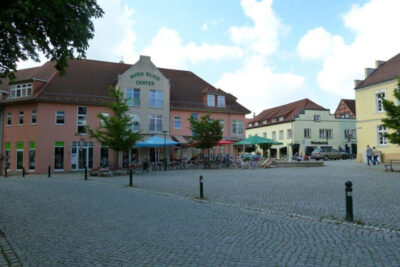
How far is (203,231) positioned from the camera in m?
6.65

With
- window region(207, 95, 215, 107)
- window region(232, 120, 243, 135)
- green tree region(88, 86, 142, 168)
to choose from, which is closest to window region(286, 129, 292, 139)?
window region(232, 120, 243, 135)

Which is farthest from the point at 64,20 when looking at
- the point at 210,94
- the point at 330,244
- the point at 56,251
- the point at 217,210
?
the point at 210,94

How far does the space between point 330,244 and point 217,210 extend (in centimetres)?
398

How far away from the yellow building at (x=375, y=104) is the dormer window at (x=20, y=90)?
34.2 metres

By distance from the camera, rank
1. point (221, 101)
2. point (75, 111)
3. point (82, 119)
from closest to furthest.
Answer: point (75, 111) < point (82, 119) < point (221, 101)

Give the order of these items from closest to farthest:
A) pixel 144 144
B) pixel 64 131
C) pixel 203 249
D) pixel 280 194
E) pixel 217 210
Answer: pixel 203 249, pixel 217 210, pixel 280 194, pixel 144 144, pixel 64 131

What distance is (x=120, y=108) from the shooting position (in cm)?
2447

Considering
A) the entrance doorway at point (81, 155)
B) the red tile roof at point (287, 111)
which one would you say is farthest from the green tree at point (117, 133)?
the red tile roof at point (287, 111)

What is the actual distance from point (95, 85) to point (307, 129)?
126 ft

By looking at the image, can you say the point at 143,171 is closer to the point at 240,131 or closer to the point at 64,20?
the point at 240,131

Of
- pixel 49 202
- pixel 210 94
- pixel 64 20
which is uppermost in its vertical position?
pixel 210 94

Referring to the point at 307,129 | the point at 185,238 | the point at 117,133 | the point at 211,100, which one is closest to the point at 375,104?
the point at 211,100

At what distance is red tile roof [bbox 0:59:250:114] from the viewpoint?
3119 cm

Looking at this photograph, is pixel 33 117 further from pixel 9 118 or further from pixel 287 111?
pixel 287 111
